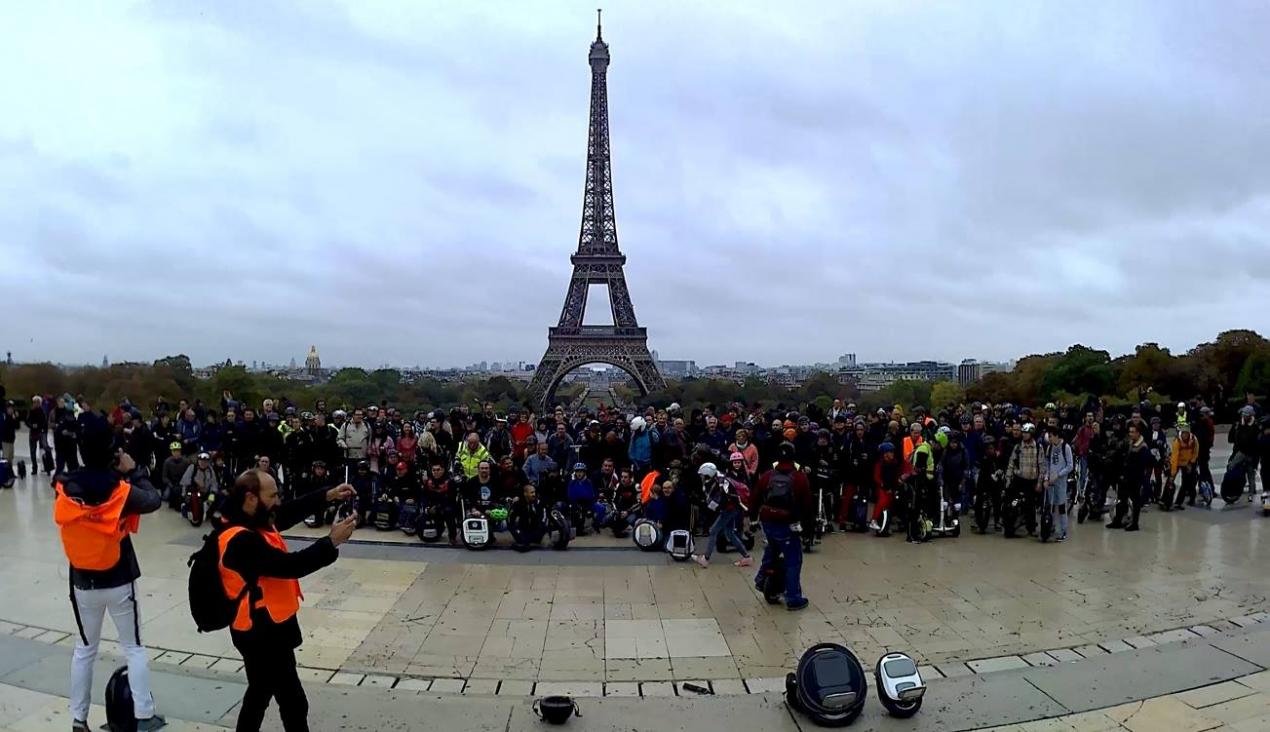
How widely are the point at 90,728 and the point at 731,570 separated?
5.38 metres

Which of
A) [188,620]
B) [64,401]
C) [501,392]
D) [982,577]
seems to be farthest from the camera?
[501,392]

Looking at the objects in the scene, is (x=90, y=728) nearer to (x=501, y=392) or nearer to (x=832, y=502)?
(x=832, y=502)

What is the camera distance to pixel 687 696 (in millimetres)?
4711

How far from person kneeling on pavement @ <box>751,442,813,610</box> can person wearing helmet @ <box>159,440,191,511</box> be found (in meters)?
8.41

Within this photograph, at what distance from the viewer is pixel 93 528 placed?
143 inches

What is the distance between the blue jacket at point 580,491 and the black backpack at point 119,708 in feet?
17.8

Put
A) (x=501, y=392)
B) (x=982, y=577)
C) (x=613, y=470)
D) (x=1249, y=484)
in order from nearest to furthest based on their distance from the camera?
(x=982, y=577) → (x=613, y=470) → (x=1249, y=484) → (x=501, y=392)

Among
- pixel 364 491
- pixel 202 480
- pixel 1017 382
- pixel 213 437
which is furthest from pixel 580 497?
pixel 1017 382

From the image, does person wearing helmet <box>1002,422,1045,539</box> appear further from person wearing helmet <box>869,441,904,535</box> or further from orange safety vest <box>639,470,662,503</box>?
orange safety vest <box>639,470,662,503</box>

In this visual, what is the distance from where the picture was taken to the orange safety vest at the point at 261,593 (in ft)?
10.4

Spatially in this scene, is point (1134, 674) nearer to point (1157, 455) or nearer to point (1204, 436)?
point (1157, 455)

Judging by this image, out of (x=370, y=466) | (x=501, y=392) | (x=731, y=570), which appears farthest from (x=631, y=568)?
(x=501, y=392)

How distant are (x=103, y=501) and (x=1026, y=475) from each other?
9095 millimetres

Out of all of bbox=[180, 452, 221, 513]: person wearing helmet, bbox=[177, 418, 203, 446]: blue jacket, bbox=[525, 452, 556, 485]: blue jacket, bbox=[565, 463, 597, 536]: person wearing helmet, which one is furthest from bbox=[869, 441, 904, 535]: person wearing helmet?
bbox=[177, 418, 203, 446]: blue jacket
